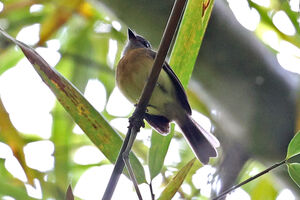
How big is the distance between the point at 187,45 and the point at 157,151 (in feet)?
0.80

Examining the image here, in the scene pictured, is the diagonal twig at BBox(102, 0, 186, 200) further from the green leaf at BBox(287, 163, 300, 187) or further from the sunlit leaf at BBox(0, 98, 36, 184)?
the sunlit leaf at BBox(0, 98, 36, 184)

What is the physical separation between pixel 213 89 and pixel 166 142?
169mm

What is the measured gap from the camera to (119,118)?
193 cm

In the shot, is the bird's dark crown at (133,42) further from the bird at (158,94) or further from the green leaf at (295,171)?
the green leaf at (295,171)

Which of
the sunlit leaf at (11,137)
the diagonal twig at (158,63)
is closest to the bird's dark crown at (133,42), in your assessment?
the sunlit leaf at (11,137)

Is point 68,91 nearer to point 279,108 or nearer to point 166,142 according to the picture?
point 166,142

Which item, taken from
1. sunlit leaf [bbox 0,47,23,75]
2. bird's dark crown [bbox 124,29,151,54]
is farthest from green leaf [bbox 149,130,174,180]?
sunlit leaf [bbox 0,47,23,75]

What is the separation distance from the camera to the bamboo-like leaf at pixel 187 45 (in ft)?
3.46

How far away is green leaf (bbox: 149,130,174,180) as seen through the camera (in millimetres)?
1046

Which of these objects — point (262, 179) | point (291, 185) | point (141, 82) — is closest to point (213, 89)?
point (291, 185)

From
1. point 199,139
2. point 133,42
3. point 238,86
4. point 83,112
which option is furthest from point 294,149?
point 133,42

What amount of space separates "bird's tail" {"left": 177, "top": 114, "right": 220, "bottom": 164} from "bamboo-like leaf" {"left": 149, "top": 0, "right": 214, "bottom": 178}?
27cm

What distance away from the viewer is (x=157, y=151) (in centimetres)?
111

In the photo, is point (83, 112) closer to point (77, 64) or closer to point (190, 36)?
point (190, 36)
